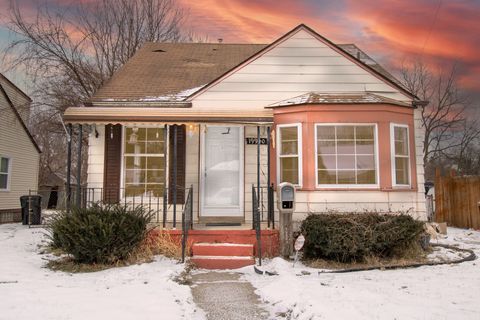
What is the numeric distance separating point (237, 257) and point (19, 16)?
18062 mm

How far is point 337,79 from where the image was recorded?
415 inches

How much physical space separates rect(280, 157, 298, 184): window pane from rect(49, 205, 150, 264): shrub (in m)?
3.62

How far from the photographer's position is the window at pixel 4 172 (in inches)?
741

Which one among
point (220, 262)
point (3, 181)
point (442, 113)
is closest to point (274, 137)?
point (220, 262)

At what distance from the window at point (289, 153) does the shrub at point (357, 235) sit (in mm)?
1687

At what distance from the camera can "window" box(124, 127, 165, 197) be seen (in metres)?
10.4

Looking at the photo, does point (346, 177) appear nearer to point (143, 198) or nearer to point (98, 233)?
point (143, 198)

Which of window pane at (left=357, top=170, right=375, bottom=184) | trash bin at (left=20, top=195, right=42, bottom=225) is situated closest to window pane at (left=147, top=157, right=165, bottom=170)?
window pane at (left=357, top=170, right=375, bottom=184)

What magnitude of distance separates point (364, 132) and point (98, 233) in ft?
20.1

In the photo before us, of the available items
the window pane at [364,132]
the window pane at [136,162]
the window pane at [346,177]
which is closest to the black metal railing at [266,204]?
the window pane at [346,177]

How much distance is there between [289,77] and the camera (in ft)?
34.8

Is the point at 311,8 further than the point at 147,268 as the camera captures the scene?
Yes

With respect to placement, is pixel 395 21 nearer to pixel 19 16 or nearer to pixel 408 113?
pixel 408 113

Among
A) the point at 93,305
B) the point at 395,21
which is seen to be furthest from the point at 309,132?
the point at 395,21
